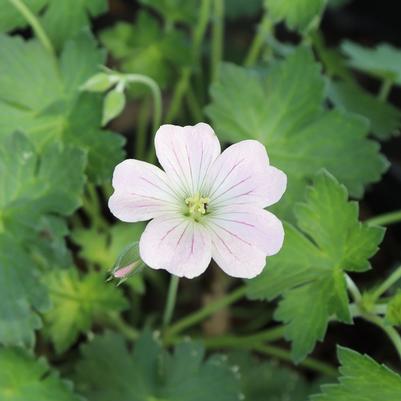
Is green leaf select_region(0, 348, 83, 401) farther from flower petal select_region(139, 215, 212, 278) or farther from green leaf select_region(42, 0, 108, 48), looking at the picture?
green leaf select_region(42, 0, 108, 48)

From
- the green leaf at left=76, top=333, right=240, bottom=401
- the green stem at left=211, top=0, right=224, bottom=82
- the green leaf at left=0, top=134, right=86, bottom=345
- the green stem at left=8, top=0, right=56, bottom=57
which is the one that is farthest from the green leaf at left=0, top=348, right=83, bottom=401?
the green stem at left=211, top=0, right=224, bottom=82

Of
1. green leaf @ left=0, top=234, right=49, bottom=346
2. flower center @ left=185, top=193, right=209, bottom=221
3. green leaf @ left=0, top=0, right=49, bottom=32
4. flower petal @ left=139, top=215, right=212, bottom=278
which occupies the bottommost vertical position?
green leaf @ left=0, top=234, right=49, bottom=346

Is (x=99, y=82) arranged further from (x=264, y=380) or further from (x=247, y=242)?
(x=264, y=380)

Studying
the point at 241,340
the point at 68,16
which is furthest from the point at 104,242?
the point at 68,16

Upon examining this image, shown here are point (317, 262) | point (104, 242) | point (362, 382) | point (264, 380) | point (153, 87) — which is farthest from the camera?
point (264, 380)

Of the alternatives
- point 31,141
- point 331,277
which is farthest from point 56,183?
point 331,277

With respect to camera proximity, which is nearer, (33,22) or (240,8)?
(33,22)

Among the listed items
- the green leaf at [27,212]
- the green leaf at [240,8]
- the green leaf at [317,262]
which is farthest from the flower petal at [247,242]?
the green leaf at [240,8]
